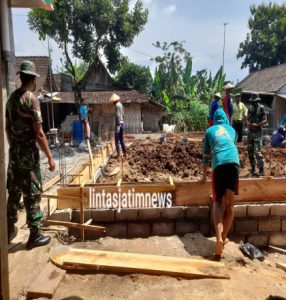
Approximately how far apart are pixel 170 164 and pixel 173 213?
11.8ft

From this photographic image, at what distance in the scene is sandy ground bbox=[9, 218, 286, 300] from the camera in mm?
2863

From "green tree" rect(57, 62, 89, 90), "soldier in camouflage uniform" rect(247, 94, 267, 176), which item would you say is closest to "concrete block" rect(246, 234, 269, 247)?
"soldier in camouflage uniform" rect(247, 94, 267, 176)

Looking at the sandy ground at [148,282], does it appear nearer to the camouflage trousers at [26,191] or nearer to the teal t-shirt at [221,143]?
the camouflage trousers at [26,191]

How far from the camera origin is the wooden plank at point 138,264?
3.15m

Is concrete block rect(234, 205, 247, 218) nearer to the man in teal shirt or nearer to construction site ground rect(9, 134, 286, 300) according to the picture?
construction site ground rect(9, 134, 286, 300)

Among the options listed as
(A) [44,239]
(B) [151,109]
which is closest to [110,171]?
(A) [44,239]

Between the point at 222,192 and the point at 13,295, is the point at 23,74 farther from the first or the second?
the point at 222,192

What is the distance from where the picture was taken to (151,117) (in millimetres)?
22656

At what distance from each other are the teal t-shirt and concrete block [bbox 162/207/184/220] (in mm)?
861

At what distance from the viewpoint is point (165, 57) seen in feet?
85.9

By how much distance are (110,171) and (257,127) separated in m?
3.33

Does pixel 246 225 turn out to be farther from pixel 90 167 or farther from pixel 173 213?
pixel 90 167

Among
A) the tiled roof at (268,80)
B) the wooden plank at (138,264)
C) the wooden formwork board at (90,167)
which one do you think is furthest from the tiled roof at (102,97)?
the wooden plank at (138,264)

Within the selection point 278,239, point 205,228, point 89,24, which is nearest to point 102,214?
point 205,228
